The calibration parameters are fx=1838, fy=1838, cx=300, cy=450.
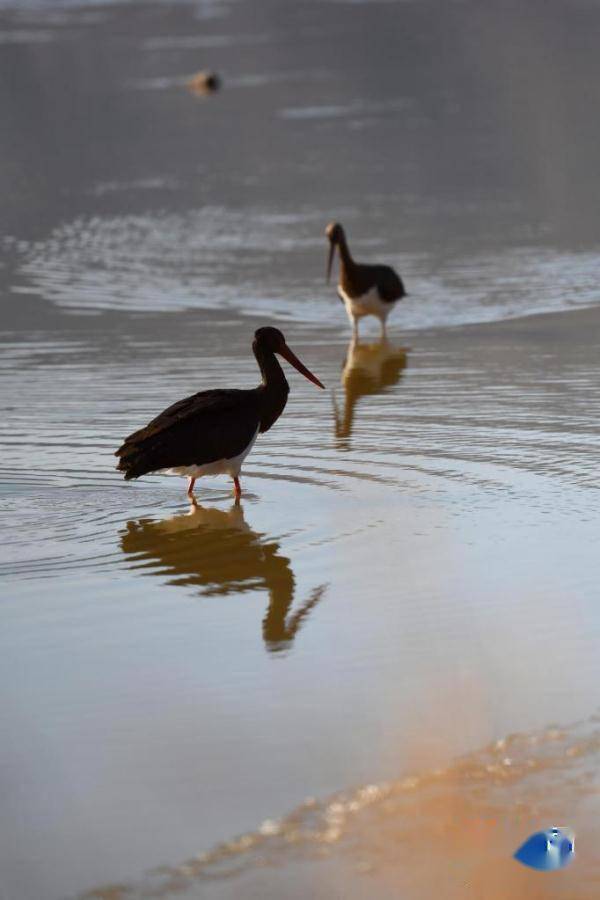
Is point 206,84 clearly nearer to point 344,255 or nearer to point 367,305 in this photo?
point 344,255

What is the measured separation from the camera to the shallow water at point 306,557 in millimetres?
5777

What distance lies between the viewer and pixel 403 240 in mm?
20625

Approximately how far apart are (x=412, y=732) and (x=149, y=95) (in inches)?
1199

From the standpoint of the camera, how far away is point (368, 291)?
15.7m

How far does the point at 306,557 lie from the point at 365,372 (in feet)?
18.7

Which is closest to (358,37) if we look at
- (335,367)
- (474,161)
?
(474,161)

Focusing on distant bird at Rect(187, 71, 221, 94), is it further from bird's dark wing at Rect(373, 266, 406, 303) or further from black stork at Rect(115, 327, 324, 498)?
black stork at Rect(115, 327, 324, 498)

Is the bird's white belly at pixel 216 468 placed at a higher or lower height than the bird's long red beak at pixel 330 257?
lower

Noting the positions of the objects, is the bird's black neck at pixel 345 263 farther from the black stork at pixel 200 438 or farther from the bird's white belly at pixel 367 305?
the black stork at pixel 200 438

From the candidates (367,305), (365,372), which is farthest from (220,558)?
(367,305)

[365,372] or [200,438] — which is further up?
[200,438]

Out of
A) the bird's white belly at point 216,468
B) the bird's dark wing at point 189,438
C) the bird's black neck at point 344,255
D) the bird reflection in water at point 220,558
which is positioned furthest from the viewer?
the bird's black neck at point 344,255

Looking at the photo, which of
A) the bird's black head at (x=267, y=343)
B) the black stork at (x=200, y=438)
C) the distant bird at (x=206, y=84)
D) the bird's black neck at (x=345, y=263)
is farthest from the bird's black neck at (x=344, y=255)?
the distant bird at (x=206, y=84)

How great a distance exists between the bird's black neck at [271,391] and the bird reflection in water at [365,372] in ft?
3.11
